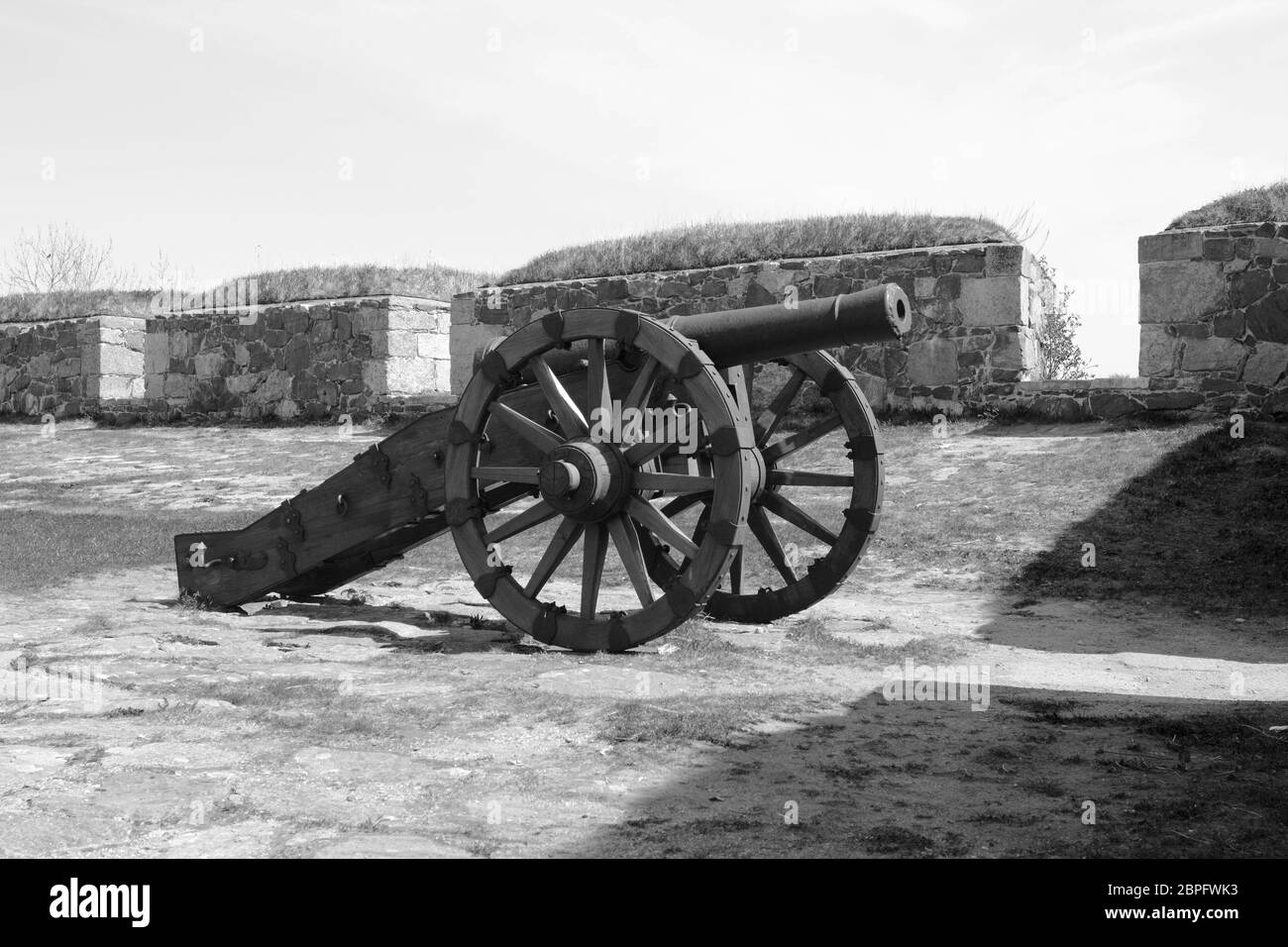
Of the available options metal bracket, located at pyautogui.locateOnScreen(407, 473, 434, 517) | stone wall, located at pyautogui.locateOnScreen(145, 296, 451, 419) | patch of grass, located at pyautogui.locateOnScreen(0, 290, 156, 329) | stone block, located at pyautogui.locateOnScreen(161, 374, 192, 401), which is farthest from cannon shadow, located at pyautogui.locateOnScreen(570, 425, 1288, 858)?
patch of grass, located at pyautogui.locateOnScreen(0, 290, 156, 329)

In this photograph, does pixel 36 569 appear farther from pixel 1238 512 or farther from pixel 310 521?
pixel 1238 512

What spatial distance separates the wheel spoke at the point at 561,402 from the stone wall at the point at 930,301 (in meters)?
6.59

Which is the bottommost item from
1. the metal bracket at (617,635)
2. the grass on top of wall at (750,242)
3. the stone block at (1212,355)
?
the metal bracket at (617,635)

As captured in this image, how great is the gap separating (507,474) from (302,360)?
38.3ft

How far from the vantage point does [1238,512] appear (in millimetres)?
9859

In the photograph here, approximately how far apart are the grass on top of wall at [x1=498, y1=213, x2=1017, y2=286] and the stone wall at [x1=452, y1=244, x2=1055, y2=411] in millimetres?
273

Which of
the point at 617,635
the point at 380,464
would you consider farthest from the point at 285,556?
the point at 617,635

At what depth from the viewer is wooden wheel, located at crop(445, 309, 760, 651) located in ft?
20.2

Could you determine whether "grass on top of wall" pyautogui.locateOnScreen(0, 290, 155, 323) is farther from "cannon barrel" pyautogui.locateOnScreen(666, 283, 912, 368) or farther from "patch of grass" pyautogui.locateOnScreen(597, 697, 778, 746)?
"patch of grass" pyautogui.locateOnScreen(597, 697, 778, 746)

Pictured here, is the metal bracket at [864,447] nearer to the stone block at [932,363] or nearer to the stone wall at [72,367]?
the stone block at [932,363]

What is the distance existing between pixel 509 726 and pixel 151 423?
15.2 m

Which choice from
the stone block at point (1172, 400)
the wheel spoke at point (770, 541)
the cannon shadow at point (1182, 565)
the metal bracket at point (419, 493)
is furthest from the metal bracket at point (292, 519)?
the stone block at point (1172, 400)

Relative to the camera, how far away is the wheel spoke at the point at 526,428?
6.73 metres

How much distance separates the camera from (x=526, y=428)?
680cm
